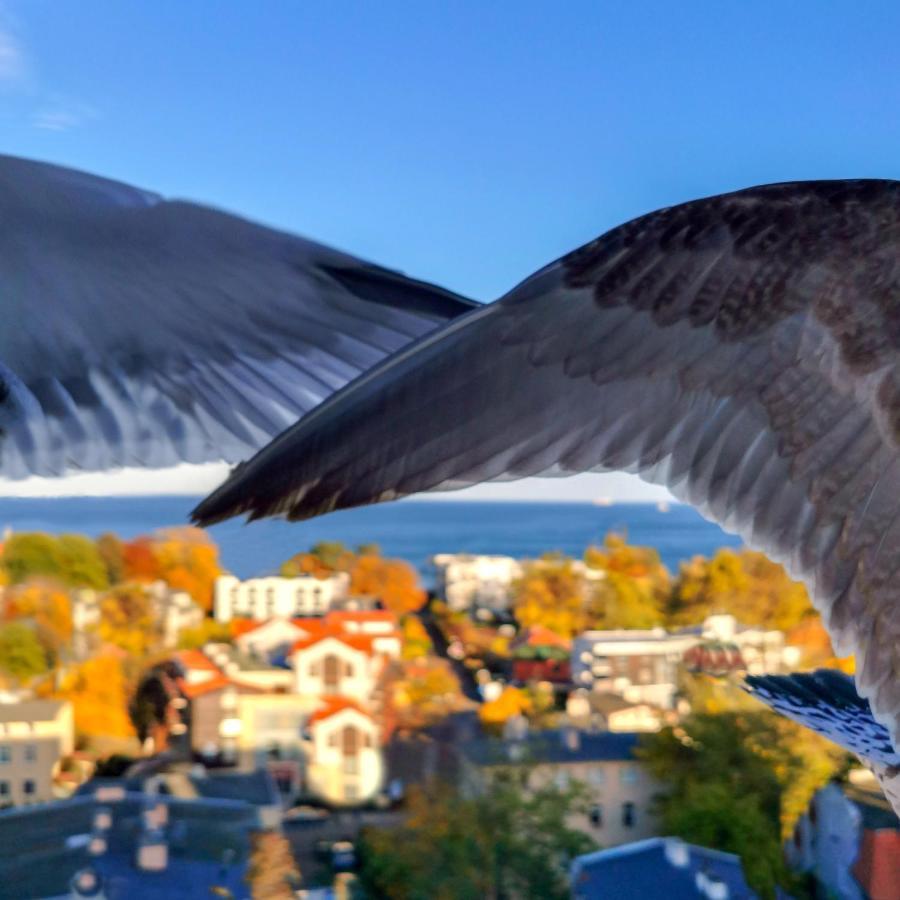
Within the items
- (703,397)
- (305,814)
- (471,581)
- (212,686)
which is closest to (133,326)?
(703,397)

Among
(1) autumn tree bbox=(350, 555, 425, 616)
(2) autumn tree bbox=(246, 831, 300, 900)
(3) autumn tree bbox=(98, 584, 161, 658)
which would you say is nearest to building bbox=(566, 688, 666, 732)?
(1) autumn tree bbox=(350, 555, 425, 616)

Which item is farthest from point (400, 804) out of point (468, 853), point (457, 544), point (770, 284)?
point (770, 284)

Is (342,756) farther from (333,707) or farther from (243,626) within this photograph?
(243,626)

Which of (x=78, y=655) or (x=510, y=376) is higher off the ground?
(x=510, y=376)

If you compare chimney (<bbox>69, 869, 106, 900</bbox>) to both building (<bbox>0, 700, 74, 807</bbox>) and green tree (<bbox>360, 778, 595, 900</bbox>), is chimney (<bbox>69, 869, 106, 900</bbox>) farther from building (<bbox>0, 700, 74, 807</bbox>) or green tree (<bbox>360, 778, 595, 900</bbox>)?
green tree (<bbox>360, 778, 595, 900</bbox>)

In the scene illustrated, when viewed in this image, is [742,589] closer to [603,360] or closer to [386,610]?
[386,610]
